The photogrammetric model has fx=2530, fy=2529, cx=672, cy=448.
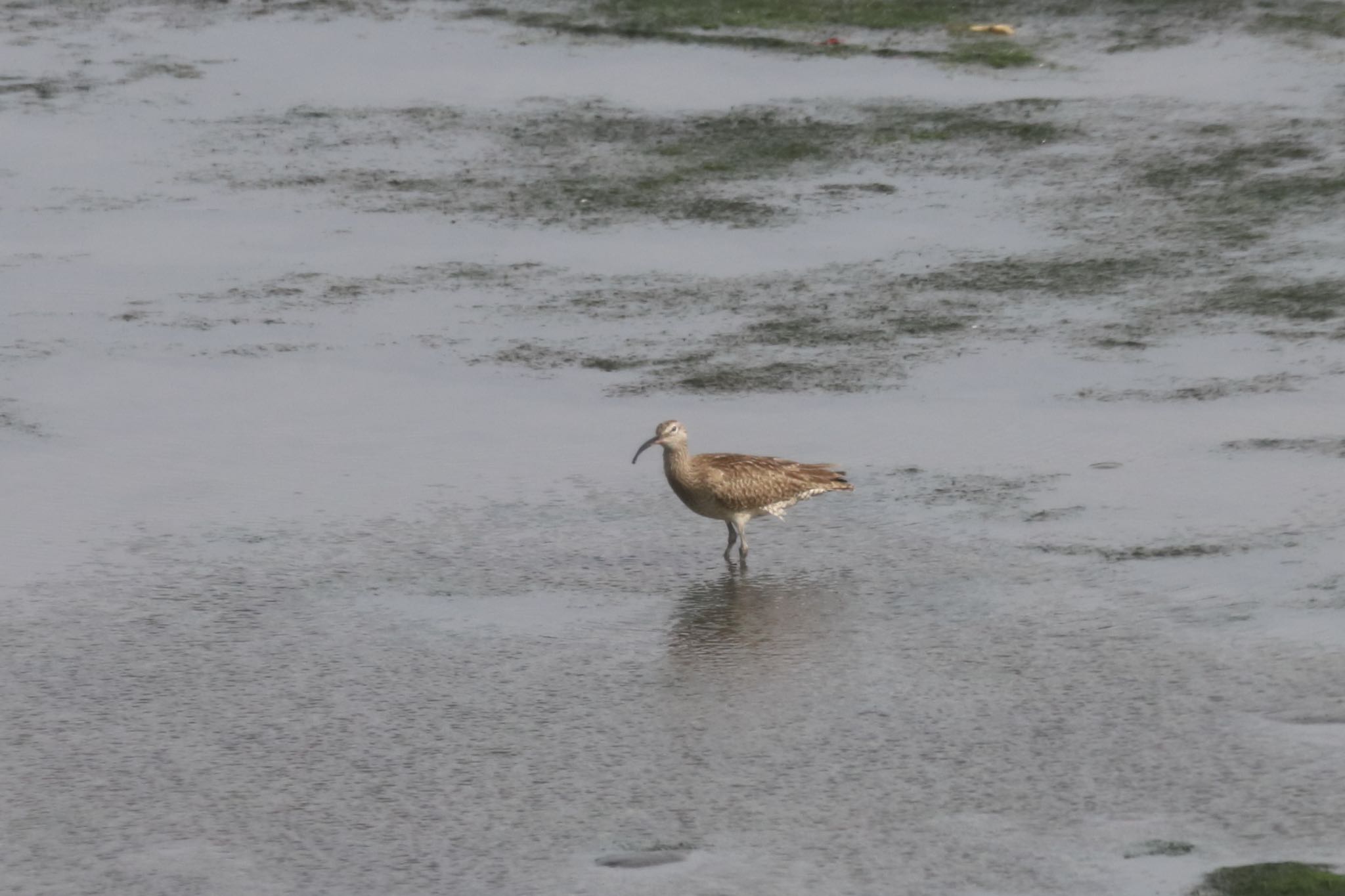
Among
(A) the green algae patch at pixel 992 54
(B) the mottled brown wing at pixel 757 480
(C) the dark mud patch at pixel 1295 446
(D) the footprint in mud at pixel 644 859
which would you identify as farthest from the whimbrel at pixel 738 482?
(A) the green algae patch at pixel 992 54

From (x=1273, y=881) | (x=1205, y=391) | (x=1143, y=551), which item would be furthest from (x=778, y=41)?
(x=1273, y=881)

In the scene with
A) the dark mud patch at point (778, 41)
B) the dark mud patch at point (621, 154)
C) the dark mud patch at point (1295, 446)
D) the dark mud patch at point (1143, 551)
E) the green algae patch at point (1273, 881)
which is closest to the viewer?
the green algae patch at point (1273, 881)

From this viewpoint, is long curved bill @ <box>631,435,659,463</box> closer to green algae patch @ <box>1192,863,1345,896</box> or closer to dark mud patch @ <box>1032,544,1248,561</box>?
dark mud patch @ <box>1032,544,1248,561</box>

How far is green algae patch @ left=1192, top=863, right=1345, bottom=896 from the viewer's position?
313 inches

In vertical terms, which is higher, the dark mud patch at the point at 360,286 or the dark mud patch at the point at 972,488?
the dark mud patch at the point at 360,286

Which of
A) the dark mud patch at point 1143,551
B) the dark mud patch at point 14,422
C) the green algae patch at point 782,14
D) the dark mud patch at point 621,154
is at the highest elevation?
the green algae patch at point 782,14

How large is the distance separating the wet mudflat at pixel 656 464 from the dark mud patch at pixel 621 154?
0.06 m

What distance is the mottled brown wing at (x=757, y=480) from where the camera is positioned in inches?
464

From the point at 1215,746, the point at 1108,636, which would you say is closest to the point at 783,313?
the point at 1108,636

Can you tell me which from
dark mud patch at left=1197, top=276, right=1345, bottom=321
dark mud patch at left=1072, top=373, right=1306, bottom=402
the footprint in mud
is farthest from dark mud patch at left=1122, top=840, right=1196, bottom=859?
dark mud patch at left=1197, top=276, right=1345, bottom=321

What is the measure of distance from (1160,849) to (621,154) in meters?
11.1

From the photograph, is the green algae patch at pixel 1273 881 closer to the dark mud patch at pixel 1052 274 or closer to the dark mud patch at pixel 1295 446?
the dark mud patch at pixel 1295 446

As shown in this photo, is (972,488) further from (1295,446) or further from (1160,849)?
(1160,849)

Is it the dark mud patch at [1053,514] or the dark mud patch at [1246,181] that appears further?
the dark mud patch at [1246,181]
